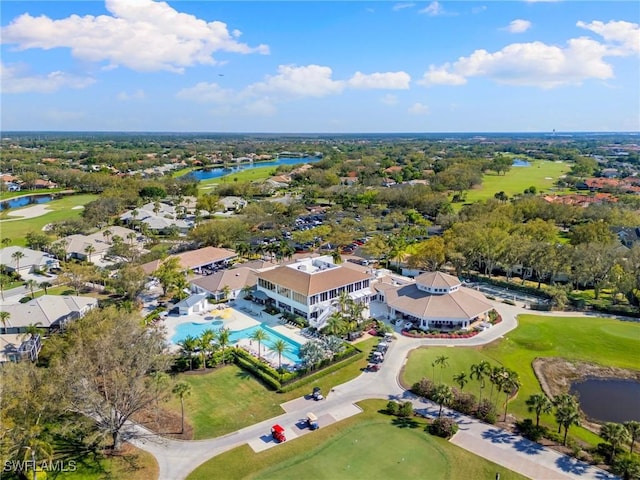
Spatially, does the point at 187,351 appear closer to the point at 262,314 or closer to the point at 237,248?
the point at 262,314

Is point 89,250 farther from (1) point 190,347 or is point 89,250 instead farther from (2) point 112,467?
(2) point 112,467

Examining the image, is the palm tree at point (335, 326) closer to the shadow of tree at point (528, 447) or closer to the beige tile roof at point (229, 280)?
the beige tile roof at point (229, 280)

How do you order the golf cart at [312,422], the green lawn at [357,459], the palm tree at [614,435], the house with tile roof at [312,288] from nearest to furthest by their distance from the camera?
the green lawn at [357,459] < the palm tree at [614,435] < the golf cart at [312,422] < the house with tile roof at [312,288]

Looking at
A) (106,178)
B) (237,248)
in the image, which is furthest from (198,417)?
(106,178)

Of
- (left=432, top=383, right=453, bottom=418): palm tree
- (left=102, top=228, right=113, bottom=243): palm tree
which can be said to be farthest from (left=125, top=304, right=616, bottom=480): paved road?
(left=102, top=228, right=113, bottom=243): palm tree

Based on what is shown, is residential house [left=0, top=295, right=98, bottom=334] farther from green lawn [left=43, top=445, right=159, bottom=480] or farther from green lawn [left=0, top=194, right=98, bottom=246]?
green lawn [left=0, top=194, right=98, bottom=246]

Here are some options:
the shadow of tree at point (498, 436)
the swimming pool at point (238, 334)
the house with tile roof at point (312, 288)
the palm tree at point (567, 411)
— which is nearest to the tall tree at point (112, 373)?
the swimming pool at point (238, 334)
